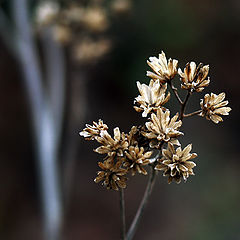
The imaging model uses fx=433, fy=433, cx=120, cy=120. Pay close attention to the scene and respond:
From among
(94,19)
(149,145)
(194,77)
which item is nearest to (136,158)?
(149,145)

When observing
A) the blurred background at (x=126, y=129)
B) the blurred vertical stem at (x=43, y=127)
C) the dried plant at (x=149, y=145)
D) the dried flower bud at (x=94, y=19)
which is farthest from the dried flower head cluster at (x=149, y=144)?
the blurred background at (x=126, y=129)

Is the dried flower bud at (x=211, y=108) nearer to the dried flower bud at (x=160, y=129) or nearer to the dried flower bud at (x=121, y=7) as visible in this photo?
the dried flower bud at (x=160, y=129)

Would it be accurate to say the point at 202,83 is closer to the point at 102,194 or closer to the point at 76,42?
the point at 76,42

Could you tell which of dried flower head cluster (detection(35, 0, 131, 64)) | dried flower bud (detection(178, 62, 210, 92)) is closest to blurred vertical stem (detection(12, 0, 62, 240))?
dried flower head cluster (detection(35, 0, 131, 64))

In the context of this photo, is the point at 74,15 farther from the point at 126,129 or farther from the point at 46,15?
the point at 126,129

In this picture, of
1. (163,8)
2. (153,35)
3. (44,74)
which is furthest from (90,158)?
(163,8)
